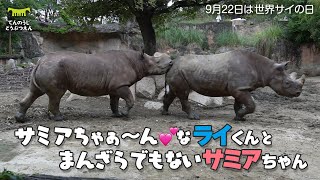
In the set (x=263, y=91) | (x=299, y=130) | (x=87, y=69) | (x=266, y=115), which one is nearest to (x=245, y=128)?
(x=299, y=130)

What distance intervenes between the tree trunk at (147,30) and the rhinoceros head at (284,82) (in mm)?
2926

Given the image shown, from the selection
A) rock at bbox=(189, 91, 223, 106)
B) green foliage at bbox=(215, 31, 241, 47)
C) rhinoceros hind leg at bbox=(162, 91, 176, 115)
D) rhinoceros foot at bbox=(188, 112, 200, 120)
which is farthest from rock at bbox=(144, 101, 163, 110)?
green foliage at bbox=(215, 31, 241, 47)

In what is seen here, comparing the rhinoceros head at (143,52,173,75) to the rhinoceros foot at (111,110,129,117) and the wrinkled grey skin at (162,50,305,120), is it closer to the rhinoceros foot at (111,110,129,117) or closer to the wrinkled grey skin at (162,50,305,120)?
the wrinkled grey skin at (162,50,305,120)

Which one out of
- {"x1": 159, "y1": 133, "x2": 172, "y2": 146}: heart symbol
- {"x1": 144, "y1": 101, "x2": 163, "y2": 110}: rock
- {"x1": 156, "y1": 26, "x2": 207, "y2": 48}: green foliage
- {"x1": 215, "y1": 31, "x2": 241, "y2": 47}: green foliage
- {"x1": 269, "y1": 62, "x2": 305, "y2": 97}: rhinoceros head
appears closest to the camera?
{"x1": 159, "y1": 133, "x2": 172, "y2": 146}: heart symbol

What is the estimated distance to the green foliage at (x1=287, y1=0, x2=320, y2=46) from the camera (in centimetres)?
1152

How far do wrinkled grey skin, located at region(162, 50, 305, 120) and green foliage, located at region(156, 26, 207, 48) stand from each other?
646 cm

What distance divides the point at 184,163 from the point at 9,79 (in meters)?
7.39

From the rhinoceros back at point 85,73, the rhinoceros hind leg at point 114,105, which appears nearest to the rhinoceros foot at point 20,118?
the rhinoceros back at point 85,73

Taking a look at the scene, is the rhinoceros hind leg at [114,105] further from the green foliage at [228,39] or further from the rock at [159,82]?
the green foliage at [228,39]

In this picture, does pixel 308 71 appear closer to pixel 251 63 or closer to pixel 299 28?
pixel 299 28

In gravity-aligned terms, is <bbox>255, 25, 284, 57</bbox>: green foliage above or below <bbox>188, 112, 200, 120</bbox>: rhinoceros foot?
above

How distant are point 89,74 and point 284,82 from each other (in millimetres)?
2914

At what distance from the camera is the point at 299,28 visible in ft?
39.9

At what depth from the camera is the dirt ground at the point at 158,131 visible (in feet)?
12.3
